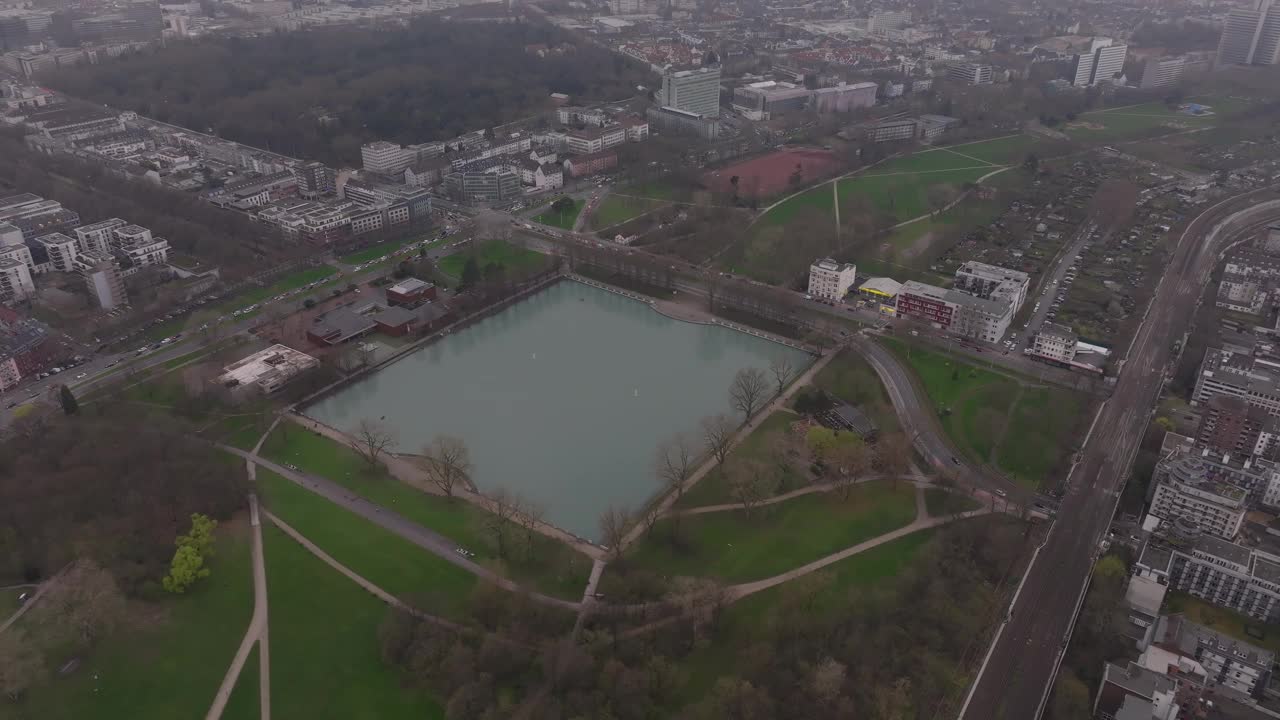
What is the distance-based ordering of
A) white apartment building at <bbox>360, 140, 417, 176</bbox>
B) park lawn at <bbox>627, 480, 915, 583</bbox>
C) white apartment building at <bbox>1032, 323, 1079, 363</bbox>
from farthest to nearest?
white apartment building at <bbox>360, 140, 417, 176</bbox>
white apartment building at <bbox>1032, 323, 1079, 363</bbox>
park lawn at <bbox>627, 480, 915, 583</bbox>

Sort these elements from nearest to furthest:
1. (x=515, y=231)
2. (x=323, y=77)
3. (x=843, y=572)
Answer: (x=843, y=572) → (x=515, y=231) → (x=323, y=77)

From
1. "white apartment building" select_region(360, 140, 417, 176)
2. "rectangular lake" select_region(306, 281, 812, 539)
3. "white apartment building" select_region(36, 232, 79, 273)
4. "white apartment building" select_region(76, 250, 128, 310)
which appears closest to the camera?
"rectangular lake" select_region(306, 281, 812, 539)

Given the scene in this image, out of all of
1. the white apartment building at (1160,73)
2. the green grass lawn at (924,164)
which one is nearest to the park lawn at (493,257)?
the green grass lawn at (924,164)

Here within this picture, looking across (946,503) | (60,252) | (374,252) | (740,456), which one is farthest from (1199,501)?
(60,252)

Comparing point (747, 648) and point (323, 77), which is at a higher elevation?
point (323, 77)

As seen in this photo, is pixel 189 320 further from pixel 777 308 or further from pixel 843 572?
pixel 843 572

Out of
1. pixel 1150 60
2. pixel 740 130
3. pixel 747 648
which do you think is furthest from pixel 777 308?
pixel 1150 60

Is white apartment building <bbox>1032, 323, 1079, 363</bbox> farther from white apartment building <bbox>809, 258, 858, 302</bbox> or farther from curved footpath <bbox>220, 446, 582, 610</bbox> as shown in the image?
curved footpath <bbox>220, 446, 582, 610</bbox>

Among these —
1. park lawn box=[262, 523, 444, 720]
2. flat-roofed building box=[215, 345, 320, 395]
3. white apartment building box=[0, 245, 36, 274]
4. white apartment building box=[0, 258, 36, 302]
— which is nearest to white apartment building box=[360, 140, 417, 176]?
white apartment building box=[0, 245, 36, 274]
